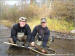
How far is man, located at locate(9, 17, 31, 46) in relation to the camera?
298 inches

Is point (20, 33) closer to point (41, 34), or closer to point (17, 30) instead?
point (17, 30)

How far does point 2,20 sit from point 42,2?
4527mm

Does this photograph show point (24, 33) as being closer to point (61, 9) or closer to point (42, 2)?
point (61, 9)

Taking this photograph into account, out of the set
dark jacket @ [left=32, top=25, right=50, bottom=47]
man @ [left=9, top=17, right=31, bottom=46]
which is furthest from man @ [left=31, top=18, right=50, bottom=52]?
man @ [left=9, top=17, right=31, bottom=46]

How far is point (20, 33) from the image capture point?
25.4ft

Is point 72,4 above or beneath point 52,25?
above

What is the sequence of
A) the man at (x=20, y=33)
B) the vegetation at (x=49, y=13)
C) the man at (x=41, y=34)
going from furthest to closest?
the vegetation at (x=49, y=13) → the man at (x=20, y=33) → the man at (x=41, y=34)

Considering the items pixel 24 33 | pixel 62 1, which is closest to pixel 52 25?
pixel 62 1

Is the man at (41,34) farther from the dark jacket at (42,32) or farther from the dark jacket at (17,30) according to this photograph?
the dark jacket at (17,30)

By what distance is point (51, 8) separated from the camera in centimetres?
1692

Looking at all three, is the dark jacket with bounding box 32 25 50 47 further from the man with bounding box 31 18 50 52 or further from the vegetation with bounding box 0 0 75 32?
the vegetation with bounding box 0 0 75 32

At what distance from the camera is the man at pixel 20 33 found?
7.56 m

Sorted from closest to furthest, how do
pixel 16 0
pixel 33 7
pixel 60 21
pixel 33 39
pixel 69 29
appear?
pixel 33 39, pixel 69 29, pixel 60 21, pixel 33 7, pixel 16 0

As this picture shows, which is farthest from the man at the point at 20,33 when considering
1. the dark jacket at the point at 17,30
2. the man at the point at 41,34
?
the man at the point at 41,34
